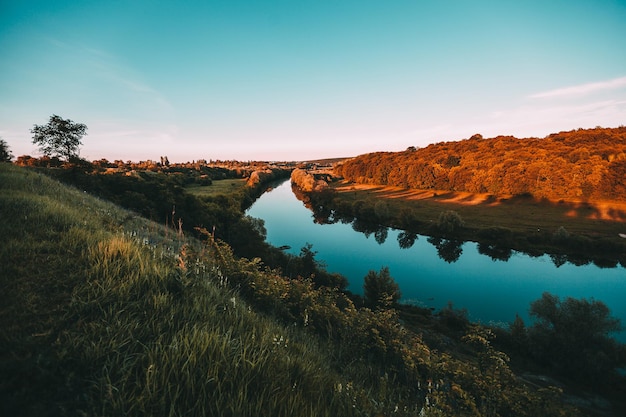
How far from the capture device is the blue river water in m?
34.1

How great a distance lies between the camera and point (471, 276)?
1631 inches

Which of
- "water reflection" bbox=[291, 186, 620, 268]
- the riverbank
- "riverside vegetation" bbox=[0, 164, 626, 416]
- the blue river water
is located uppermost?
"riverside vegetation" bbox=[0, 164, 626, 416]

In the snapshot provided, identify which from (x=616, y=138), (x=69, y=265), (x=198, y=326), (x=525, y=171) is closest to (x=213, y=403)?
(x=198, y=326)

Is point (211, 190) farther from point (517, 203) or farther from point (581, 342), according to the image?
point (517, 203)

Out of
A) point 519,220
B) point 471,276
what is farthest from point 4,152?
point 519,220

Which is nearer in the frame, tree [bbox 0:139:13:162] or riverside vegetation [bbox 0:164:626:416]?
riverside vegetation [bbox 0:164:626:416]

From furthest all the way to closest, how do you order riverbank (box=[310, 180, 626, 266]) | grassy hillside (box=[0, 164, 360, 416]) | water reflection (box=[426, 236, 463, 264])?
water reflection (box=[426, 236, 463, 264]) < riverbank (box=[310, 180, 626, 266]) < grassy hillside (box=[0, 164, 360, 416])

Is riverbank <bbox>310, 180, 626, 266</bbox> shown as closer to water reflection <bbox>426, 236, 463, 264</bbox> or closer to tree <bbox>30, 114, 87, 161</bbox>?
water reflection <bbox>426, 236, 463, 264</bbox>

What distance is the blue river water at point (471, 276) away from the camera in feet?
112

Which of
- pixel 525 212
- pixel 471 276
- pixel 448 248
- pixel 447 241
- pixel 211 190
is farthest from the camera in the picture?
pixel 211 190

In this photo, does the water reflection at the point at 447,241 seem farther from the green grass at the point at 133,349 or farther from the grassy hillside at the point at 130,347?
the grassy hillside at the point at 130,347

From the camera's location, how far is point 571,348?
19484 millimetres

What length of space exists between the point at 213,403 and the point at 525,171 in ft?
364

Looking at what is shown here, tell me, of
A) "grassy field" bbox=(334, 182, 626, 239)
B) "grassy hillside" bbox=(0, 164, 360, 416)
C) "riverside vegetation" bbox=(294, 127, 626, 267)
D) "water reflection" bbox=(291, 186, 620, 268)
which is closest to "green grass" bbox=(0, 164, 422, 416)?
"grassy hillside" bbox=(0, 164, 360, 416)
